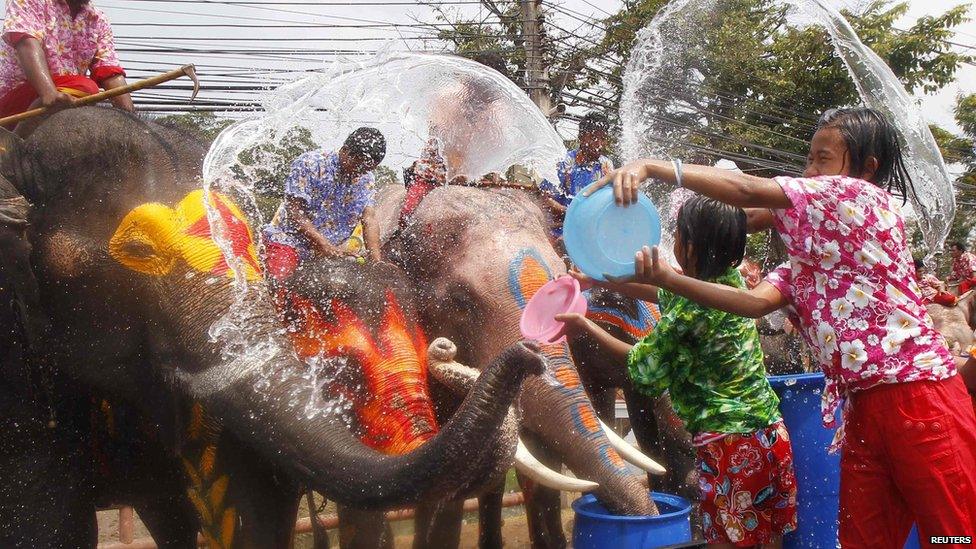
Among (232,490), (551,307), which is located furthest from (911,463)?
(232,490)

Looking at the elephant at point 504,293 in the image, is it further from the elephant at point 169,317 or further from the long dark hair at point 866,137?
the long dark hair at point 866,137

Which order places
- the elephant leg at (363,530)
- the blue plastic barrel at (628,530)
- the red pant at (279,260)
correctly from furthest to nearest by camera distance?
the elephant leg at (363,530)
the red pant at (279,260)
the blue plastic barrel at (628,530)

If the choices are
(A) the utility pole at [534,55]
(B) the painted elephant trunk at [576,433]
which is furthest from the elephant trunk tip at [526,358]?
(A) the utility pole at [534,55]

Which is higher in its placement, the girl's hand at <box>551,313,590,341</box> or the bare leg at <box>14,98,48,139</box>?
the bare leg at <box>14,98,48,139</box>

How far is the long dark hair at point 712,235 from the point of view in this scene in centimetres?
315

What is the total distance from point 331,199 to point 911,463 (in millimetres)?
3639

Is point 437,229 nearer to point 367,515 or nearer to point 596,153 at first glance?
point 367,515

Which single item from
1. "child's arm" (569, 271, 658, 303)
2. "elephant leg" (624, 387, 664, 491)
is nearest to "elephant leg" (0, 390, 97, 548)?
"child's arm" (569, 271, 658, 303)

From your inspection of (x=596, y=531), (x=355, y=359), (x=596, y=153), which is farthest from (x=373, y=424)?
(x=596, y=153)

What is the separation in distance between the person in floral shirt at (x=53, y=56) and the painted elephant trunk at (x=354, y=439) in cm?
167

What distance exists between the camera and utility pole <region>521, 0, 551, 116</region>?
13.3m

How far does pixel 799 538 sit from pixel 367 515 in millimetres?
2034

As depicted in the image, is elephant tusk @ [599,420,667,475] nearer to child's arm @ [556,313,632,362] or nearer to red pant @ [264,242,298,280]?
child's arm @ [556,313,632,362]

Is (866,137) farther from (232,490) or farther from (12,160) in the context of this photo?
(12,160)
